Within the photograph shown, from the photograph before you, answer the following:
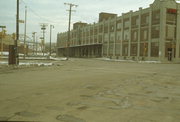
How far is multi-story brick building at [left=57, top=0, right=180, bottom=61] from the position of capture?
173 ft

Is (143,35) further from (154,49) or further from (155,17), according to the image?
(154,49)

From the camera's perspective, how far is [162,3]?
173 ft

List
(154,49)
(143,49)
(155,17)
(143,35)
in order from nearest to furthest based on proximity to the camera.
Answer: (154,49) → (155,17) → (143,49) → (143,35)

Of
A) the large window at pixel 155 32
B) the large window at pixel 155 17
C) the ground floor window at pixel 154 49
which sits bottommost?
the ground floor window at pixel 154 49

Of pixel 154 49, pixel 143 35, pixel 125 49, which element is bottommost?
pixel 154 49

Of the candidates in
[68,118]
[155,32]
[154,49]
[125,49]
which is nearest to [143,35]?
[155,32]

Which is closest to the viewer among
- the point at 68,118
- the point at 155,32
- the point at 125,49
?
the point at 68,118

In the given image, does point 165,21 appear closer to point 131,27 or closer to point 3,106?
point 131,27

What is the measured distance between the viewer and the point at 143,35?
59156mm

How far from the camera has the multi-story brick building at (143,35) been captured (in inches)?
2077

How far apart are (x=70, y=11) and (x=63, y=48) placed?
72.6 metres

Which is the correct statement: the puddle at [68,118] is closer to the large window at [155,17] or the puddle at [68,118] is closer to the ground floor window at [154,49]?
the ground floor window at [154,49]

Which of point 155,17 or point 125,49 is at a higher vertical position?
point 155,17

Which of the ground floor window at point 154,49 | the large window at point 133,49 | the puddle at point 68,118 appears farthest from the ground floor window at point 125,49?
the puddle at point 68,118
